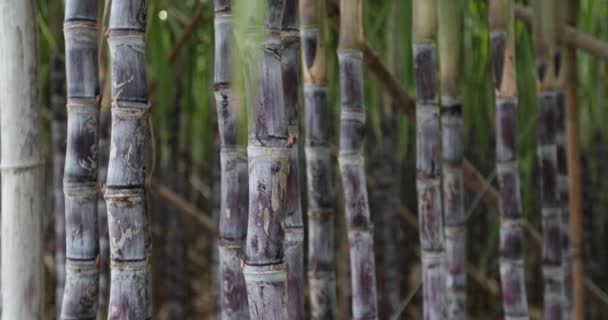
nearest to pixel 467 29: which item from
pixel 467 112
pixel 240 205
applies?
pixel 467 112

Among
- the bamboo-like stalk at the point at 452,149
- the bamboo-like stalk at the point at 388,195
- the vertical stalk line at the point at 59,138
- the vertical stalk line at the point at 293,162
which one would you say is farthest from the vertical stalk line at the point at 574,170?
the vertical stalk line at the point at 59,138

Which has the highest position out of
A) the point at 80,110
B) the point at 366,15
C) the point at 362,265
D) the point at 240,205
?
the point at 366,15

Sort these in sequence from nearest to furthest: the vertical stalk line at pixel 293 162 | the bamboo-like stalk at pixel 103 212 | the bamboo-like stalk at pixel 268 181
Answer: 1. the bamboo-like stalk at pixel 268 181
2. the vertical stalk line at pixel 293 162
3. the bamboo-like stalk at pixel 103 212

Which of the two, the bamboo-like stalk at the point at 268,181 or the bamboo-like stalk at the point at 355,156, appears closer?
the bamboo-like stalk at the point at 268,181

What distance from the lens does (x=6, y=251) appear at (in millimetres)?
1186

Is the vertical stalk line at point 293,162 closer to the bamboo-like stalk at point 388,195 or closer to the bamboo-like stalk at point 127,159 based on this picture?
the bamboo-like stalk at point 127,159

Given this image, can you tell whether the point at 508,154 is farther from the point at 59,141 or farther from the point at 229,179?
the point at 59,141

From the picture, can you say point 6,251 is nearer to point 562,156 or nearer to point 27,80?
point 27,80

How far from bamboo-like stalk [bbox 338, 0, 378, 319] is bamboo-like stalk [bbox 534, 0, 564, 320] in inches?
13.6

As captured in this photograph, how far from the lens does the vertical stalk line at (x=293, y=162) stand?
1044 millimetres

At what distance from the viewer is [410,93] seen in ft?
6.89

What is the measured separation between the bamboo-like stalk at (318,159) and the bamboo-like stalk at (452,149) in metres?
0.19

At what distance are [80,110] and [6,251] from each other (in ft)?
0.78

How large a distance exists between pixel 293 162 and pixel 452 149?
465 millimetres
